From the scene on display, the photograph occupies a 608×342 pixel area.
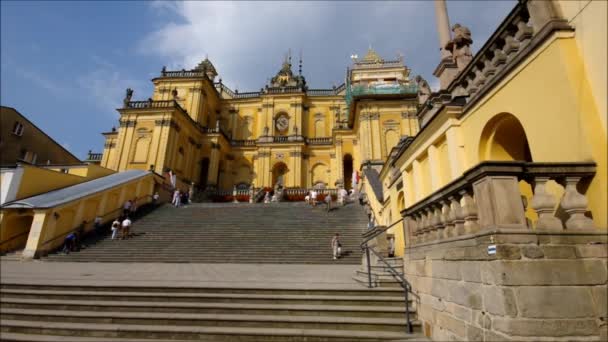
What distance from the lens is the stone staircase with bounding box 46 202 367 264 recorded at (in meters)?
12.6

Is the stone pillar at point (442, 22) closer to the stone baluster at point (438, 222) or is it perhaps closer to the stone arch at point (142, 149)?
the stone baluster at point (438, 222)

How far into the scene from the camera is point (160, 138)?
27.6 meters

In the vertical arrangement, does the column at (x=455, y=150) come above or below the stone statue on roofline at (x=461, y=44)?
below

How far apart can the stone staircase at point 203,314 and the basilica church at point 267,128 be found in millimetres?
17293

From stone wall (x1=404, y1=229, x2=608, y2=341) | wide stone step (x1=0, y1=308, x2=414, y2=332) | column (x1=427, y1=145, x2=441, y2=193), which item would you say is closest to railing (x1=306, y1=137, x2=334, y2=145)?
column (x1=427, y1=145, x2=441, y2=193)

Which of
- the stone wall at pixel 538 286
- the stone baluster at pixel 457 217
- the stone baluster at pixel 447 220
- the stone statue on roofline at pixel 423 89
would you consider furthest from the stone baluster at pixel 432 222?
the stone statue on roofline at pixel 423 89

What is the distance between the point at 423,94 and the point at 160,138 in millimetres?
25704

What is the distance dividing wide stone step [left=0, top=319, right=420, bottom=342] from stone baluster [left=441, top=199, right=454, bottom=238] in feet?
6.52

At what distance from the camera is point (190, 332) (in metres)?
5.01

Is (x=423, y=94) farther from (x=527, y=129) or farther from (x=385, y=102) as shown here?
(x=385, y=102)

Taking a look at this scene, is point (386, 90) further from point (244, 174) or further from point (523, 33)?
point (523, 33)

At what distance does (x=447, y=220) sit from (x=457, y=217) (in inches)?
11.6

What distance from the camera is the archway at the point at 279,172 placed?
1347 inches

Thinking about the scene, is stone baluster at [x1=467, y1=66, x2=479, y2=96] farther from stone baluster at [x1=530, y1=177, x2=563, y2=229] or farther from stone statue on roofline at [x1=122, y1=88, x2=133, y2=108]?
stone statue on roofline at [x1=122, y1=88, x2=133, y2=108]
